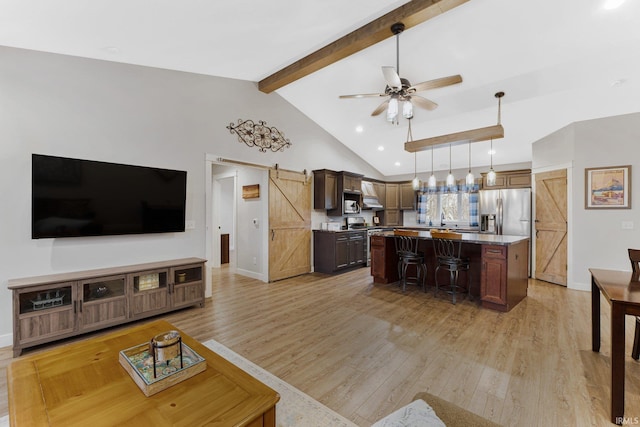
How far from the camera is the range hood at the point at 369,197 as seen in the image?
7.52 meters

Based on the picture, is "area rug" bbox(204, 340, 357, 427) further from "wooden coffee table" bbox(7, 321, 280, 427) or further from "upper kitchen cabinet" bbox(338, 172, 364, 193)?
"upper kitchen cabinet" bbox(338, 172, 364, 193)

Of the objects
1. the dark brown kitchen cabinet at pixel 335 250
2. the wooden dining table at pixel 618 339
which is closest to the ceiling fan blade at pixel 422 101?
the wooden dining table at pixel 618 339

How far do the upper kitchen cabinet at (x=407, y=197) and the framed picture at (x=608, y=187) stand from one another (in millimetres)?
3929

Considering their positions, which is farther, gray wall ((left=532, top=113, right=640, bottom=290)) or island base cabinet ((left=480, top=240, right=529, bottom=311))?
gray wall ((left=532, top=113, right=640, bottom=290))

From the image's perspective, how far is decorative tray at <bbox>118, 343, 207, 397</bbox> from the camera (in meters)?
1.34

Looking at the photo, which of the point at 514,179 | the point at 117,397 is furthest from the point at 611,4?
the point at 117,397

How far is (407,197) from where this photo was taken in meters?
8.29

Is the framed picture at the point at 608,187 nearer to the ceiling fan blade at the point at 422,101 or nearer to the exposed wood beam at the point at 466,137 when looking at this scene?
the exposed wood beam at the point at 466,137

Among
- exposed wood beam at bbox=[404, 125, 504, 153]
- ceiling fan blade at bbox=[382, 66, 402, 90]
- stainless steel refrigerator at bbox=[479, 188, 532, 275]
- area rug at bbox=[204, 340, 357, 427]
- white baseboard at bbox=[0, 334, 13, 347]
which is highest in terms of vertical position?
ceiling fan blade at bbox=[382, 66, 402, 90]

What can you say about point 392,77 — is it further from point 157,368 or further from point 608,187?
point 608,187

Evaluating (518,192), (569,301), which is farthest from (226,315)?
(518,192)

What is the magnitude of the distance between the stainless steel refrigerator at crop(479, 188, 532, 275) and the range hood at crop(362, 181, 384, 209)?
2.66m

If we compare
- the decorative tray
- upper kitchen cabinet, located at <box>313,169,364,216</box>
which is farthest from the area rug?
upper kitchen cabinet, located at <box>313,169,364,216</box>

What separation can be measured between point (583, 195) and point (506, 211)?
1326 millimetres
